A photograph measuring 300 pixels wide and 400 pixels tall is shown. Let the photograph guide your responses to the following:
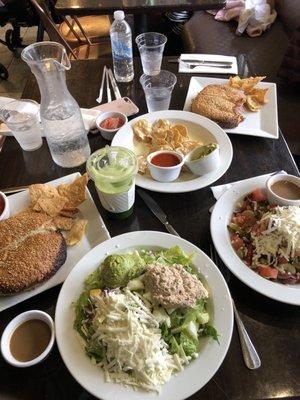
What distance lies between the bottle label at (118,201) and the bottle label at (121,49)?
96 centimetres

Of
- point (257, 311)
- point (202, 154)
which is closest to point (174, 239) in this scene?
point (257, 311)

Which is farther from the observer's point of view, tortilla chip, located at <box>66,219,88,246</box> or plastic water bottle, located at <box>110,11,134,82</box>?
plastic water bottle, located at <box>110,11,134,82</box>

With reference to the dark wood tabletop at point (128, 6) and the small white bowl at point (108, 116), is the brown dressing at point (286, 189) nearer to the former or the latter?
the small white bowl at point (108, 116)

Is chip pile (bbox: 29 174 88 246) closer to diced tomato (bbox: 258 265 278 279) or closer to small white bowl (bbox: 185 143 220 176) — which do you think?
small white bowl (bbox: 185 143 220 176)

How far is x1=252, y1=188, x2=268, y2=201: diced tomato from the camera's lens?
119 centimetres

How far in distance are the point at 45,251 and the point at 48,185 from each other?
0.30 metres

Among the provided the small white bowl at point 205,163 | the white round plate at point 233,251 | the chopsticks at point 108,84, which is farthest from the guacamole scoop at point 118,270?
the chopsticks at point 108,84

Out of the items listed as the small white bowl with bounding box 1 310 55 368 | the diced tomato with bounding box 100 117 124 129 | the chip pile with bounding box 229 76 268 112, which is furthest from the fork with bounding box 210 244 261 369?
the chip pile with bounding box 229 76 268 112

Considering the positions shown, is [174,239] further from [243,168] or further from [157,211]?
[243,168]

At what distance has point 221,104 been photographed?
5.22ft

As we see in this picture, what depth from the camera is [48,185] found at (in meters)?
1.23

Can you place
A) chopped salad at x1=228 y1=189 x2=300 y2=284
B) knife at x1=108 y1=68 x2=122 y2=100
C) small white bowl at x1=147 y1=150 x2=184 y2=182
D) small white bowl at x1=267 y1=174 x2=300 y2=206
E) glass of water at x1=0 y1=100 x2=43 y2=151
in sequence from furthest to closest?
1. knife at x1=108 y1=68 x2=122 y2=100
2. glass of water at x1=0 y1=100 x2=43 y2=151
3. small white bowl at x1=147 y1=150 x2=184 y2=182
4. small white bowl at x1=267 y1=174 x2=300 y2=206
5. chopped salad at x1=228 y1=189 x2=300 y2=284

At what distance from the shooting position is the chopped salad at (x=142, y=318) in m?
0.79

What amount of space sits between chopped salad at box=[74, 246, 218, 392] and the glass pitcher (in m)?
0.60
